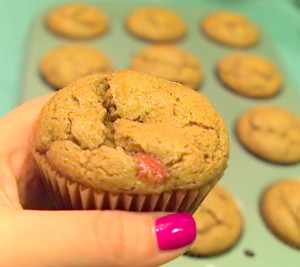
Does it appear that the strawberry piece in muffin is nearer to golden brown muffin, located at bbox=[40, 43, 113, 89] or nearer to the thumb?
the thumb

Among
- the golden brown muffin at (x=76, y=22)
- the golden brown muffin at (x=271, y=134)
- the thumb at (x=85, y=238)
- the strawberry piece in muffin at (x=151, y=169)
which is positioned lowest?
the golden brown muffin at (x=271, y=134)

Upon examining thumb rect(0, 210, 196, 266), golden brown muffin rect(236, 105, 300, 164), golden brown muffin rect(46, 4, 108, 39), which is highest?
thumb rect(0, 210, 196, 266)

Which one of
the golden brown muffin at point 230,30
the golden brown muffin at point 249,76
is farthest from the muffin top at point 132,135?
the golden brown muffin at point 230,30

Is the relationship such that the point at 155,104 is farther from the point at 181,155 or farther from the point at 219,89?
the point at 219,89

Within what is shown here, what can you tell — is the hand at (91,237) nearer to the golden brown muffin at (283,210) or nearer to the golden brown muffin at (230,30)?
the golden brown muffin at (283,210)

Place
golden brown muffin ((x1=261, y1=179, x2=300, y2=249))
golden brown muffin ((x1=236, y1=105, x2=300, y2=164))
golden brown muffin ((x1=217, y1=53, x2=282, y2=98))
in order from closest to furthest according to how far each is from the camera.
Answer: golden brown muffin ((x1=261, y1=179, x2=300, y2=249)), golden brown muffin ((x1=236, y1=105, x2=300, y2=164)), golden brown muffin ((x1=217, y1=53, x2=282, y2=98))

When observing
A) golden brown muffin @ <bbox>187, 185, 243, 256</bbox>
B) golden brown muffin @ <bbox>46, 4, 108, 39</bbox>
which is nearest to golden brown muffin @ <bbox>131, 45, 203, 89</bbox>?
golden brown muffin @ <bbox>46, 4, 108, 39</bbox>
